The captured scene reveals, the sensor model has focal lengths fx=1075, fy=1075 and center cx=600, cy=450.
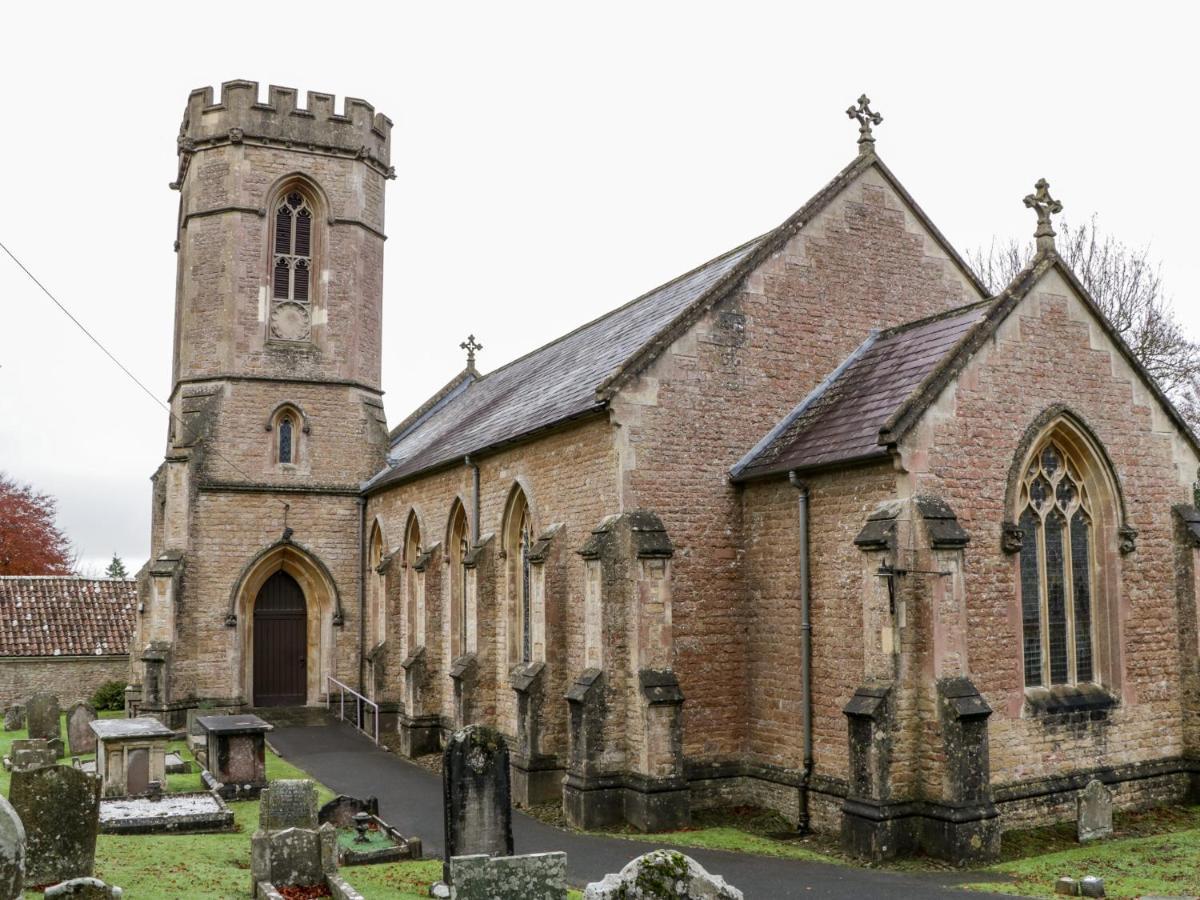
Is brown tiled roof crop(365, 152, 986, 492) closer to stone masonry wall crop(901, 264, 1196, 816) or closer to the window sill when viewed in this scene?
stone masonry wall crop(901, 264, 1196, 816)

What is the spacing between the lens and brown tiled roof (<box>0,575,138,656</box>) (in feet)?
102

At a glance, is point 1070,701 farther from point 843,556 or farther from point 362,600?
point 362,600

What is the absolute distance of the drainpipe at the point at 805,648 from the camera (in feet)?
47.8

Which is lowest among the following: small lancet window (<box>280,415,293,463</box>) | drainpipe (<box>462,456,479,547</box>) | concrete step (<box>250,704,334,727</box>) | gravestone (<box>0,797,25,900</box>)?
concrete step (<box>250,704,334,727</box>)

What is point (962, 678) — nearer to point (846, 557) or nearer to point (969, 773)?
point (969, 773)

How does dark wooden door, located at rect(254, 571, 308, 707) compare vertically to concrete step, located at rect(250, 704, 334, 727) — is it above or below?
above

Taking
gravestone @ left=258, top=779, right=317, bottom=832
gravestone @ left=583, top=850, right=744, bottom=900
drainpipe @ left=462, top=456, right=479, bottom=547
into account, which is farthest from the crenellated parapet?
gravestone @ left=583, top=850, right=744, bottom=900

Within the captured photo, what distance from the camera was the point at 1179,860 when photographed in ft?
40.8

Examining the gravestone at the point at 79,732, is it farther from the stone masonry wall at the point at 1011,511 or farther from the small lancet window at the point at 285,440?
the stone masonry wall at the point at 1011,511

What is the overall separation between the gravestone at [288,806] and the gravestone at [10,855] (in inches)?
186

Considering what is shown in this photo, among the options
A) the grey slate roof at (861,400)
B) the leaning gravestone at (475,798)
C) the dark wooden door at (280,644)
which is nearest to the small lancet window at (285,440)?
the dark wooden door at (280,644)

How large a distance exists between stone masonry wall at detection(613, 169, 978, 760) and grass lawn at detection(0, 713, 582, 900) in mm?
4950

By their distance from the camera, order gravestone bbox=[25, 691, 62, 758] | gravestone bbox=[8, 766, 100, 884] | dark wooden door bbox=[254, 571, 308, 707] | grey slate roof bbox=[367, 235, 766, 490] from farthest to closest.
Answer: dark wooden door bbox=[254, 571, 308, 707]
gravestone bbox=[25, 691, 62, 758]
grey slate roof bbox=[367, 235, 766, 490]
gravestone bbox=[8, 766, 100, 884]

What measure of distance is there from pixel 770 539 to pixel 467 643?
23.4ft
